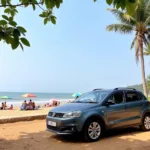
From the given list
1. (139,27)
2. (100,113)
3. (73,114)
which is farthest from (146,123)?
(139,27)

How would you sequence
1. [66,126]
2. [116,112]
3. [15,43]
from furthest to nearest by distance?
[116,112], [66,126], [15,43]

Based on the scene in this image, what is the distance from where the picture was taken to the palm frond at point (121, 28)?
27.1 metres

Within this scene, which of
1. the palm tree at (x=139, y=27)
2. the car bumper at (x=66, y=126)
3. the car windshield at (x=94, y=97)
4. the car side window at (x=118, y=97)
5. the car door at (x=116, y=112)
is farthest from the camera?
the palm tree at (x=139, y=27)

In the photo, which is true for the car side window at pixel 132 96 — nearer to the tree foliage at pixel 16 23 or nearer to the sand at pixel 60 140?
the sand at pixel 60 140

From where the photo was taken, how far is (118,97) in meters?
9.09

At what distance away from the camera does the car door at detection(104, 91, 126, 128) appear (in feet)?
27.5

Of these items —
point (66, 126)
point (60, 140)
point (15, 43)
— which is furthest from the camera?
point (60, 140)

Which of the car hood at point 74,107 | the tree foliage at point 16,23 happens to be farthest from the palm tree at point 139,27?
the tree foliage at point 16,23

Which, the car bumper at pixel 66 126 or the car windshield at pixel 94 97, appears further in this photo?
the car windshield at pixel 94 97

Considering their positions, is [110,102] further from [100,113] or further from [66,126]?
[66,126]

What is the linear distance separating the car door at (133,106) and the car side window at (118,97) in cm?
24

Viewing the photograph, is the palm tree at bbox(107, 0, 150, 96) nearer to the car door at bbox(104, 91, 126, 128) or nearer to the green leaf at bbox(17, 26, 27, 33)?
the car door at bbox(104, 91, 126, 128)

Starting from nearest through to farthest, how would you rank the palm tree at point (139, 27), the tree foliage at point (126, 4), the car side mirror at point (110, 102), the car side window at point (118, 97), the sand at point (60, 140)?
the tree foliage at point (126, 4)
the sand at point (60, 140)
the car side mirror at point (110, 102)
the car side window at point (118, 97)
the palm tree at point (139, 27)

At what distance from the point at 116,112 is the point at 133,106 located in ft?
3.09
